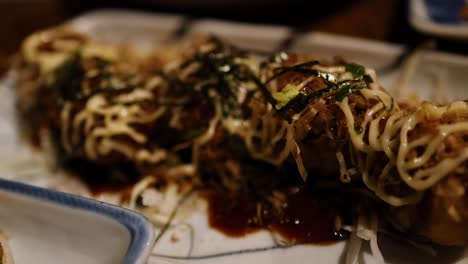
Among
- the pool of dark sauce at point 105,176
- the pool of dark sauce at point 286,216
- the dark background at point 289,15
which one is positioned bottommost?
the pool of dark sauce at point 105,176

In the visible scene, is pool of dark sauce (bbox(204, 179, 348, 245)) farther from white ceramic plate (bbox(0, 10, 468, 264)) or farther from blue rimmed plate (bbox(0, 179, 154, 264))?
blue rimmed plate (bbox(0, 179, 154, 264))

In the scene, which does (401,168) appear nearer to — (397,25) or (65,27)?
(397,25)

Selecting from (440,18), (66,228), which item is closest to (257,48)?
Answer: (440,18)

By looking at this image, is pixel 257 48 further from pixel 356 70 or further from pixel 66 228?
pixel 66 228

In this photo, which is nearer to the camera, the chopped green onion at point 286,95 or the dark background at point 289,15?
the chopped green onion at point 286,95

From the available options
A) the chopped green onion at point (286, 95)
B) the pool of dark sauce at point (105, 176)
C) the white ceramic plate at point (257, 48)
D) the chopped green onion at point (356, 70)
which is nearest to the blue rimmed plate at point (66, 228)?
the white ceramic plate at point (257, 48)

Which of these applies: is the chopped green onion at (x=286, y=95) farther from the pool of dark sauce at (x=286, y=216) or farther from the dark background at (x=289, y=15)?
the dark background at (x=289, y=15)
